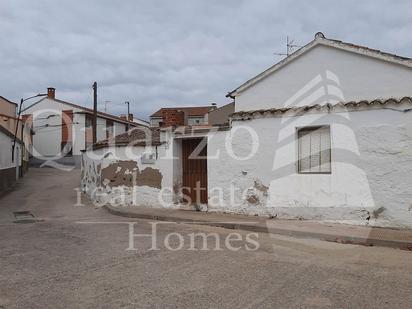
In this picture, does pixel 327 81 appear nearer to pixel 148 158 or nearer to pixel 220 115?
pixel 148 158

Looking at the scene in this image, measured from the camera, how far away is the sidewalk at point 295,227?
28.7 feet

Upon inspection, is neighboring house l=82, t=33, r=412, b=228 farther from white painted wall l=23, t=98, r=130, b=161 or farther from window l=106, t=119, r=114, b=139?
window l=106, t=119, r=114, b=139

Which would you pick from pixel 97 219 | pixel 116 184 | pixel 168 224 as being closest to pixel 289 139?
pixel 168 224

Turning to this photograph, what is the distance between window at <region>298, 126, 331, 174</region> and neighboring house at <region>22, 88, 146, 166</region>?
3386cm

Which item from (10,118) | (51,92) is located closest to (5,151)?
(10,118)

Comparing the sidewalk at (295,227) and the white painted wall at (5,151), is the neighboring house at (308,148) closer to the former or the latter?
the sidewalk at (295,227)

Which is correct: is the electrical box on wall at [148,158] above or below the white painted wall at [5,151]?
below

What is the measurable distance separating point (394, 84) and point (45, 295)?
30.2 feet

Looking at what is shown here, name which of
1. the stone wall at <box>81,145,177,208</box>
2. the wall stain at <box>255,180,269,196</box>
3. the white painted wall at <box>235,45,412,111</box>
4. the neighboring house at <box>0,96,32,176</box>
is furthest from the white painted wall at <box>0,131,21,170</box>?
the wall stain at <box>255,180,269,196</box>

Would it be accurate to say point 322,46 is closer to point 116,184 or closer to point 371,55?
point 371,55

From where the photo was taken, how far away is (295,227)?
10.1 metres

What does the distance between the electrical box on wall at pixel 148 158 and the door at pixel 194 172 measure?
1.08 meters

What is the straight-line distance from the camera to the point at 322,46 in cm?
1217

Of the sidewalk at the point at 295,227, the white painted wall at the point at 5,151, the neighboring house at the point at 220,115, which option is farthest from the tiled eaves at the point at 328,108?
the white painted wall at the point at 5,151
